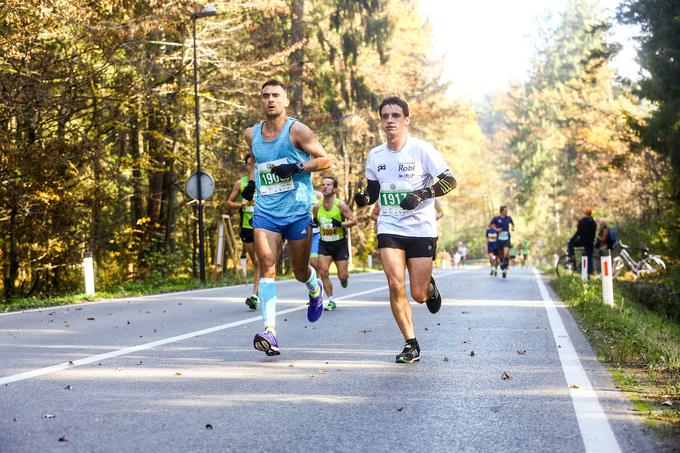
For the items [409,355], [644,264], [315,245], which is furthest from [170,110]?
[409,355]

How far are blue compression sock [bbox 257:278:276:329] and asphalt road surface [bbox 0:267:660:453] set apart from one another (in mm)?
315

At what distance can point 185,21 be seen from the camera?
Answer: 20641 mm

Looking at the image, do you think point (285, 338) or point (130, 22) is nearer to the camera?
point (285, 338)

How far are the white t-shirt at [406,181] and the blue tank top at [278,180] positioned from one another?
27.1 inches

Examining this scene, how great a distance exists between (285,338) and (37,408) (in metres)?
3.94

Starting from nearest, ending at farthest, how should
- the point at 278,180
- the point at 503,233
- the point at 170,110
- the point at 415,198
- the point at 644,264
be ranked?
1. the point at 415,198
2. the point at 278,180
3. the point at 170,110
4. the point at 503,233
5. the point at 644,264

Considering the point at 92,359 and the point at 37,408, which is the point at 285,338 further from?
the point at 37,408

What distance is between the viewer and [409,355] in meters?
7.27

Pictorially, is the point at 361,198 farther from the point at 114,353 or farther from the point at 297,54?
the point at 297,54

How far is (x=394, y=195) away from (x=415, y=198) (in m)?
0.27

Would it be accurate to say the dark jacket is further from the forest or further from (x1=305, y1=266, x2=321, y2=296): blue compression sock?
(x1=305, y1=266, x2=321, y2=296): blue compression sock

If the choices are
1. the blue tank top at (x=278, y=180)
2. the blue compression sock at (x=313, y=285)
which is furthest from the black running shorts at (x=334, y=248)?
the blue tank top at (x=278, y=180)

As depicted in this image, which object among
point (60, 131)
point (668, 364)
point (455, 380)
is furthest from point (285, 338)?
point (60, 131)

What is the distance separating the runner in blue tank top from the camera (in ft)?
24.8
